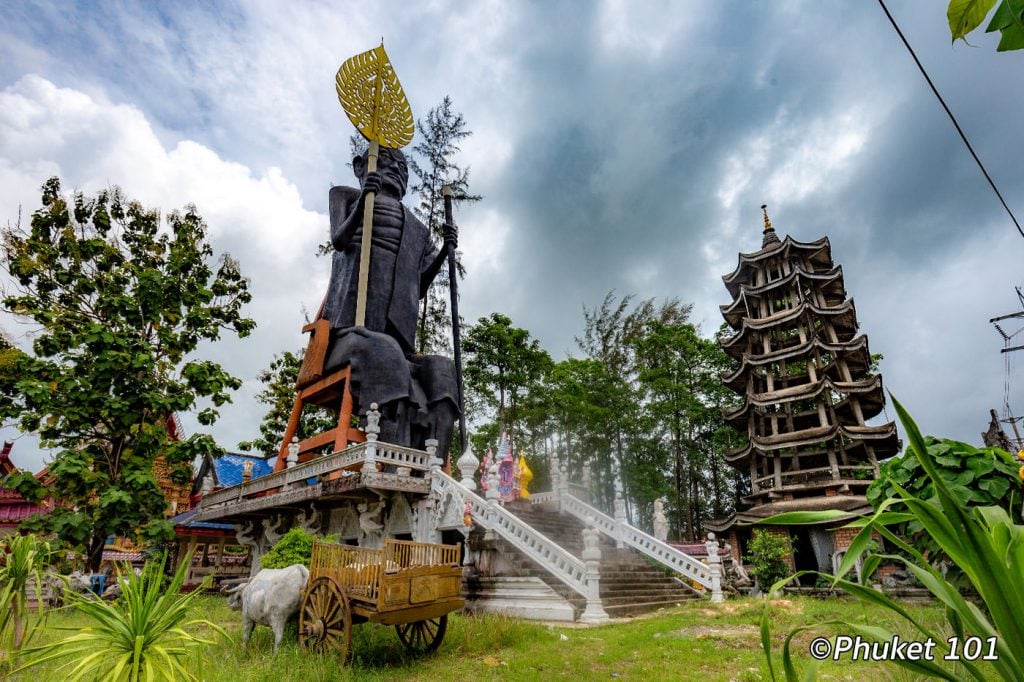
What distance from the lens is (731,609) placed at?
9.95 metres

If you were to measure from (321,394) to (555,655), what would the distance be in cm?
970

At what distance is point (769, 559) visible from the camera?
47.6 feet

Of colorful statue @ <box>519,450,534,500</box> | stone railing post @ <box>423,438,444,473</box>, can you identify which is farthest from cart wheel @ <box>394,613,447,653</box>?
colorful statue @ <box>519,450,534,500</box>

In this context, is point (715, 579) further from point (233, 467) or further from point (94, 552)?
point (233, 467)

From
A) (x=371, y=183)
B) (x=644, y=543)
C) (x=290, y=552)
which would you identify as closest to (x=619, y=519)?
(x=644, y=543)

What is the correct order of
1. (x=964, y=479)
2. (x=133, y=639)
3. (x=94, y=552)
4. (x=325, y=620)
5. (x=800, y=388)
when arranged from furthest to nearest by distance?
1. (x=800, y=388)
2. (x=94, y=552)
3. (x=325, y=620)
4. (x=964, y=479)
5. (x=133, y=639)

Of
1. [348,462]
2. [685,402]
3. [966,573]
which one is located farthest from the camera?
[685,402]

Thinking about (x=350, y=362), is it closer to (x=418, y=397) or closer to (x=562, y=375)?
(x=418, y=397)

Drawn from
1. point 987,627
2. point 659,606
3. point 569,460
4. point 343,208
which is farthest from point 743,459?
point 987,627

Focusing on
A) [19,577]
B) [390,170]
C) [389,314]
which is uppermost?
[390,170]

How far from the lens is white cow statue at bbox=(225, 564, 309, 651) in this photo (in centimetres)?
670

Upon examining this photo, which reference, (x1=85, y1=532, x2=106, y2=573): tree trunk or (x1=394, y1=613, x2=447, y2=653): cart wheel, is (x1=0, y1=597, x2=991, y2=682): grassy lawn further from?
(x1=85, y1=532, x2=106, y2=573): tree trunk

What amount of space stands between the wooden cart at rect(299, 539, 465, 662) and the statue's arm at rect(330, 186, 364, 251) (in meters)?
10.1

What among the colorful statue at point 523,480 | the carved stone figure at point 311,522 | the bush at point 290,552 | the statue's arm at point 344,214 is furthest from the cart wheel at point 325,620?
the statue's arm at point 344,214
